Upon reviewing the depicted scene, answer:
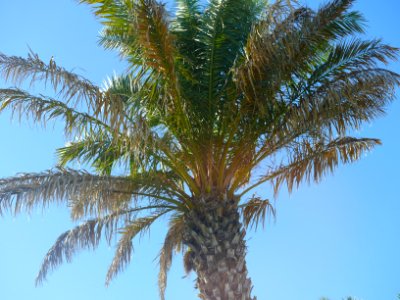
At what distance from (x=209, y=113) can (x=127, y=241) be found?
3.49 meters

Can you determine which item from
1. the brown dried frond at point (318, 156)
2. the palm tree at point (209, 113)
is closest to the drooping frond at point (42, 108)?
the palm tree at point (209, 113)

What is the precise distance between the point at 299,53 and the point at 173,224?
171 inches

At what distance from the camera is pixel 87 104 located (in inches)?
311

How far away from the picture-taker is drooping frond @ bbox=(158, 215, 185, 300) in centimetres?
1077

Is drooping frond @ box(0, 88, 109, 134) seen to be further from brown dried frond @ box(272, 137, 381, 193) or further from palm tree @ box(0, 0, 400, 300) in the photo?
brown dried frond @ box(272, 137, 381, 193)

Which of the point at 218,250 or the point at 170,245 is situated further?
the point at 170,245

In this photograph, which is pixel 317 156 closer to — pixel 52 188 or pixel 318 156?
pixel 318 156

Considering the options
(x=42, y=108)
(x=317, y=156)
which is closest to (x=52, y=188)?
(x=42, y=108)

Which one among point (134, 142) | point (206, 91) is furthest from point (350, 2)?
point (134, 142)

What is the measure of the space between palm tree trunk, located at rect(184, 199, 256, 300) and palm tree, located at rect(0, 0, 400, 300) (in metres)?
0.02

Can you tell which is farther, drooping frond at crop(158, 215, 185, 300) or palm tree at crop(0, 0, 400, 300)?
drooping frond at crop(158, 215, 185, 300)

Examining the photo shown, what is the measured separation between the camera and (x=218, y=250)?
883cm

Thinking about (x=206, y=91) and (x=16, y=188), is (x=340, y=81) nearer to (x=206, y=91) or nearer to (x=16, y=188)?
(x=206, y=91)

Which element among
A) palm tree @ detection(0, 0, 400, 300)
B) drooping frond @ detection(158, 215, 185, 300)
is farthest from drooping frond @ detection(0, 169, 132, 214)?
drooping frond @ detection(158, 215, 185, 300)
